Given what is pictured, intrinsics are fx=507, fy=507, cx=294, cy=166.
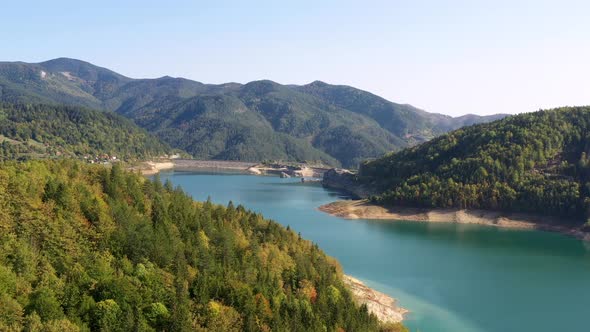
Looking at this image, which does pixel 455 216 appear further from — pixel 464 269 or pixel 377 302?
pixel 377 302

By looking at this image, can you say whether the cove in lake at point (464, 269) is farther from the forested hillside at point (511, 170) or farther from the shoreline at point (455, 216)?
the forested hillside at point (511, 170)

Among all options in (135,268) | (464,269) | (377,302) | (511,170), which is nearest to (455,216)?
(511,170)

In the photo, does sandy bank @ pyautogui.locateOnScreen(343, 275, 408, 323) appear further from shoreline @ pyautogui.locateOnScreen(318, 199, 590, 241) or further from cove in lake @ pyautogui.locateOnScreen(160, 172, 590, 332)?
shoreline @ pyautogui.locateOnScreen(318, 199, 590, 241)

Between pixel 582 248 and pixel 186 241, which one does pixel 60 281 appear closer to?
pixel 186 241

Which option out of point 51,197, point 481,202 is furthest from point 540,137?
point 51,197

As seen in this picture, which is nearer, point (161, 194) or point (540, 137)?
point (161, 194)

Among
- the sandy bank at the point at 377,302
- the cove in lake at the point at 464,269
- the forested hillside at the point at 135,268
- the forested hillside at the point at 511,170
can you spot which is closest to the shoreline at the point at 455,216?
the forested hillside at the point at 511,170

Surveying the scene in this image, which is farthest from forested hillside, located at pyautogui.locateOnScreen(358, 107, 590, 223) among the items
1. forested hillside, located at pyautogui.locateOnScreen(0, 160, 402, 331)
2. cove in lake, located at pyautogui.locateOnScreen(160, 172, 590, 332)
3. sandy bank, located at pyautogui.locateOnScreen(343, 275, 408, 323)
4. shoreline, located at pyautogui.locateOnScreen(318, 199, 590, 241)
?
forested hillside, located at pyautogui.locateOnScreen(0, 160, 402, 331)
